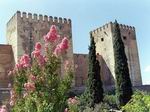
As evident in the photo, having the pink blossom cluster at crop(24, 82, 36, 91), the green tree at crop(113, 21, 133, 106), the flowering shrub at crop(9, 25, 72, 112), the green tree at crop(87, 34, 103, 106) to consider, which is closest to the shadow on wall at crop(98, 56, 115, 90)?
the green tree at crop(87, 34, 103, 106)

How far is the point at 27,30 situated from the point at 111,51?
392 inches

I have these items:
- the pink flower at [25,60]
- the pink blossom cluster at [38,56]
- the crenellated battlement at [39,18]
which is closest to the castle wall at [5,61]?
the crenellated battlement at [39,18]

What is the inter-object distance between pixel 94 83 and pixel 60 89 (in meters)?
18.8

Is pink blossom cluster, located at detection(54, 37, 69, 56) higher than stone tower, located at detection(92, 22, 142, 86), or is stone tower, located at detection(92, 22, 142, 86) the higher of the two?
stone tower, located at detection(92, 22, 142, 86)

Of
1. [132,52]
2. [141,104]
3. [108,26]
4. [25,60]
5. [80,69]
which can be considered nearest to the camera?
[25,60]

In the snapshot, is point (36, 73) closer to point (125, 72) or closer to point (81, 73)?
point (125, 72)

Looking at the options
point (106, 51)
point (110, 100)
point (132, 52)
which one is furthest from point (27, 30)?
point (132, 52)

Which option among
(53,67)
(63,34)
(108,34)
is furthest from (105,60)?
(53,67)

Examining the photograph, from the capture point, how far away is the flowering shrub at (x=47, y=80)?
722 cm

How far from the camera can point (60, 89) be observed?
24.0ft

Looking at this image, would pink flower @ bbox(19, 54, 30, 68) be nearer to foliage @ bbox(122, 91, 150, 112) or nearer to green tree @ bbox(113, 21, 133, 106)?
foliage @ bbox(122, 91, 150, 112)

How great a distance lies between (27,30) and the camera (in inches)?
1235

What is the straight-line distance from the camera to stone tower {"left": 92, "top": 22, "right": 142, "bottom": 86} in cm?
3741

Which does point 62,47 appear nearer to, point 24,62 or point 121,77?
point 24,62
